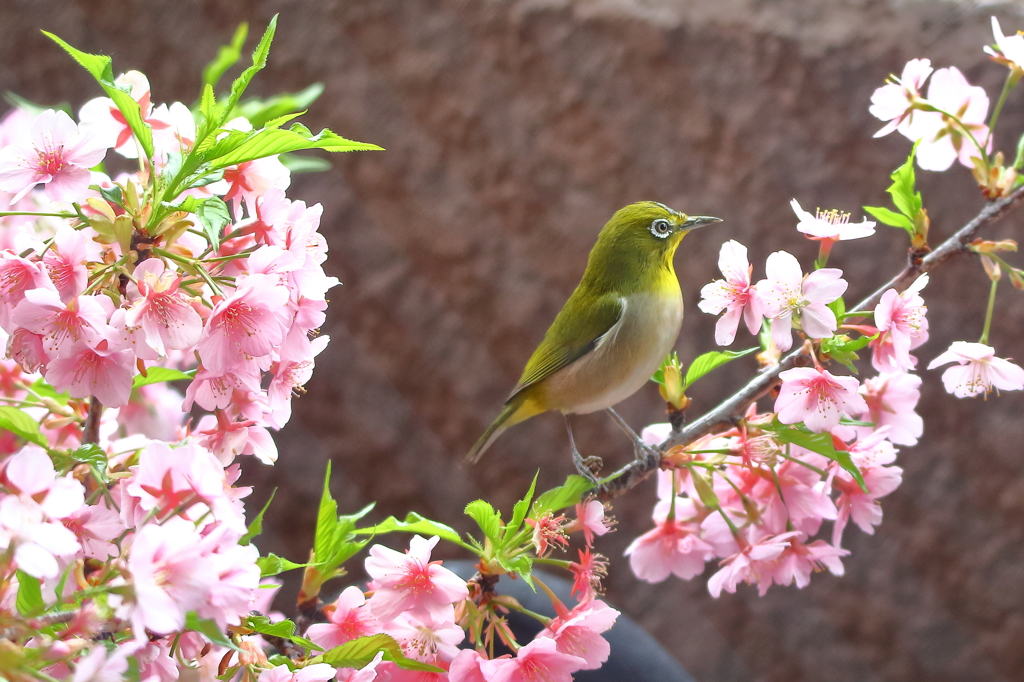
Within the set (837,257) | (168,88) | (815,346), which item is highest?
(168,88)

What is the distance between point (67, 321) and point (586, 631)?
31 centimetres

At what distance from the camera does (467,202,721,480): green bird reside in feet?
1.85

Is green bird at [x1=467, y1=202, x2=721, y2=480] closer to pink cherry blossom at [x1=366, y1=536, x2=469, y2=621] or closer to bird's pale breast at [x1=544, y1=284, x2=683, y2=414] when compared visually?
bird's pale breast at [x1=544, y1=284, x2=683, y2=414]

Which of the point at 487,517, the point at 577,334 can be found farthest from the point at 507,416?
the point at 487,517

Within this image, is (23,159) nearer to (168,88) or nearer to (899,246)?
(168,88)

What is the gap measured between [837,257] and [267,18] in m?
0.79

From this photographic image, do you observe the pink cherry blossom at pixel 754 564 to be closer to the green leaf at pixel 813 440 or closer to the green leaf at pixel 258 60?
the green leaf at pixel 813 440

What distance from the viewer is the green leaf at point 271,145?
36cm

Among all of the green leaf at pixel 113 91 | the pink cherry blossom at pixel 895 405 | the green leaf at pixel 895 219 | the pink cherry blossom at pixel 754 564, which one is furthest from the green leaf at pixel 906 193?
the green leaf at pixel 113 91

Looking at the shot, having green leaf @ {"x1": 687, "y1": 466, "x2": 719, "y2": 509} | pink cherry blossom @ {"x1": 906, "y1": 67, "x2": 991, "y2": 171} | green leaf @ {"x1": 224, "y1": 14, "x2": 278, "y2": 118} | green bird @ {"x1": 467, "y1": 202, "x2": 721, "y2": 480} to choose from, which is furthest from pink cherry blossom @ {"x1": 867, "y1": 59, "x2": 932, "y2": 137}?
green leaf @ {"x1": 224, "y1": 14, "x2": 278, "y2": 118}

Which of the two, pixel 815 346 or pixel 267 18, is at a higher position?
pixel 267 18

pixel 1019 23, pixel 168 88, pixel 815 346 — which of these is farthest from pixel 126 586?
pixel 1019 23

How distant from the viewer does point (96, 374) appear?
38 cm

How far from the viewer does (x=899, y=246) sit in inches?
37.7
